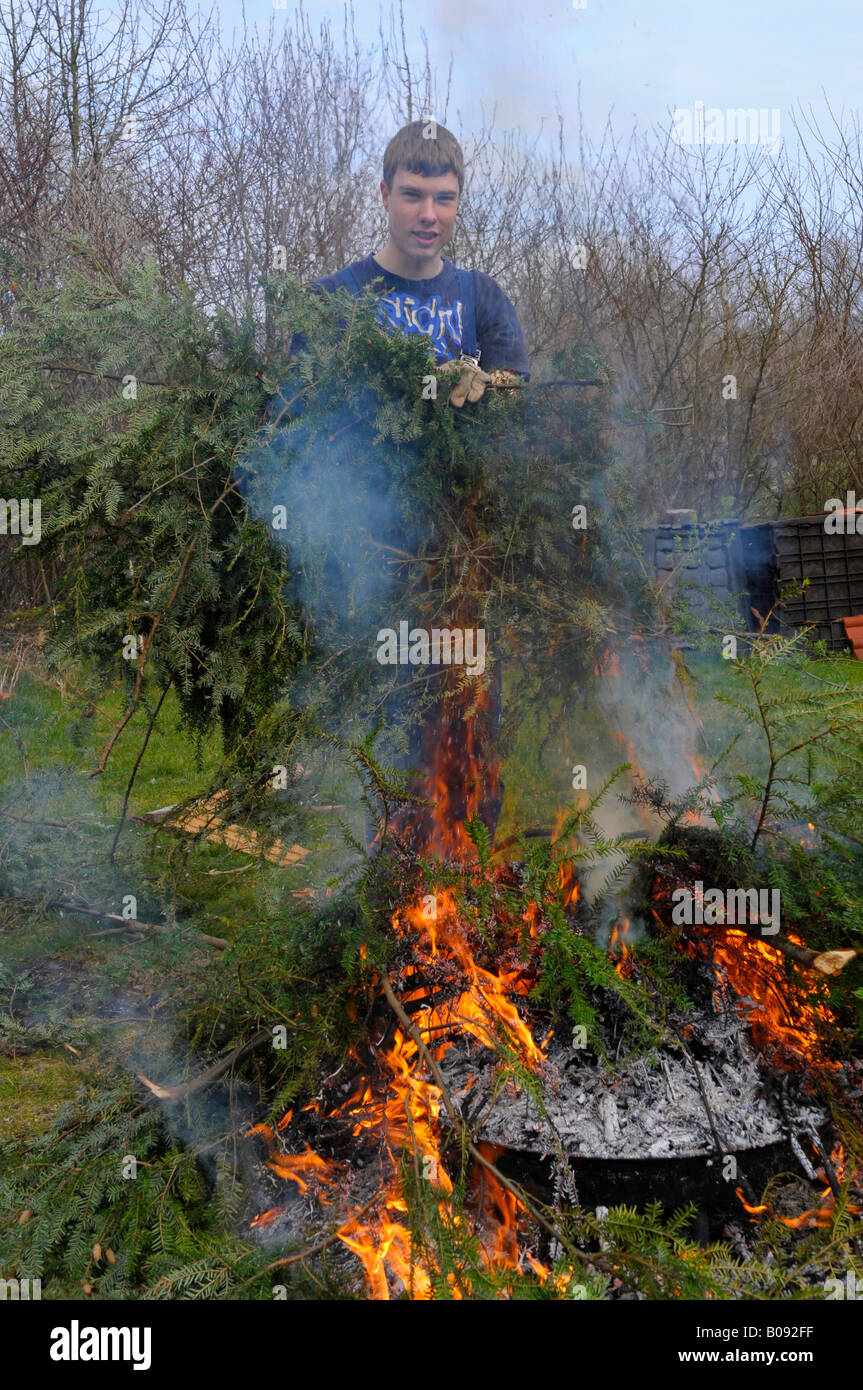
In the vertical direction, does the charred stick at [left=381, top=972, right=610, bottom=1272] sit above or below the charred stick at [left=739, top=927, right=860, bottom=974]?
below

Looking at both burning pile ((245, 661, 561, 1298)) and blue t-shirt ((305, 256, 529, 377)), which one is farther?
blue t-shirt ((305, 256, 529, 377))

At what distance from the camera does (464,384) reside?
2.74m

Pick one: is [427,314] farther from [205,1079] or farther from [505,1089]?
[205,1079]

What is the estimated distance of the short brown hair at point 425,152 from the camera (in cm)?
320

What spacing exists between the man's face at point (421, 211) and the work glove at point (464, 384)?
0.78 metres

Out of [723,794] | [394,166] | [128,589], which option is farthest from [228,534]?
[723,794]

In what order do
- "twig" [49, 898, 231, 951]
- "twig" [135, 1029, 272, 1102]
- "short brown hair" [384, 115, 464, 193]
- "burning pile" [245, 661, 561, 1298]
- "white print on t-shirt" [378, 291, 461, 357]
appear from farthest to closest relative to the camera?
"twig" [49, 898, 231, 951] → "white print on t-shirt" [378, 291, 461, 357] → "short brown hair" [384, 115, 464, 193] → "twig" [135, 1029, 272, 1102] → "burning pile" [245, 661, 561, 1298]

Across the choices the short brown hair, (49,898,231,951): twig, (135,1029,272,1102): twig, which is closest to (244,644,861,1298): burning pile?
(135,1029,272,1102): twig

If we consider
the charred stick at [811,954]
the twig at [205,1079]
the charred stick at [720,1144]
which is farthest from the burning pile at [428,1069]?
the charred stick at [811,954]

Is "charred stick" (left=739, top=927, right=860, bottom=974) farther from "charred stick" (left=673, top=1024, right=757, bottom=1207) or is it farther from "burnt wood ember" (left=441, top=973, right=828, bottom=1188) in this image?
"charred stick" (left=673, top=1024, right=757, bottom=1207)

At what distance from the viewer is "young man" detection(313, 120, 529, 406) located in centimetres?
322

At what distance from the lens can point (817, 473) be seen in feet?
37.6

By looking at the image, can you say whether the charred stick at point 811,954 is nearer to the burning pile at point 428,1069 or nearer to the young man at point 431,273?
the burning pile at point 428,1069

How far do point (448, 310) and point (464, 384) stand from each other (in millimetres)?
791
